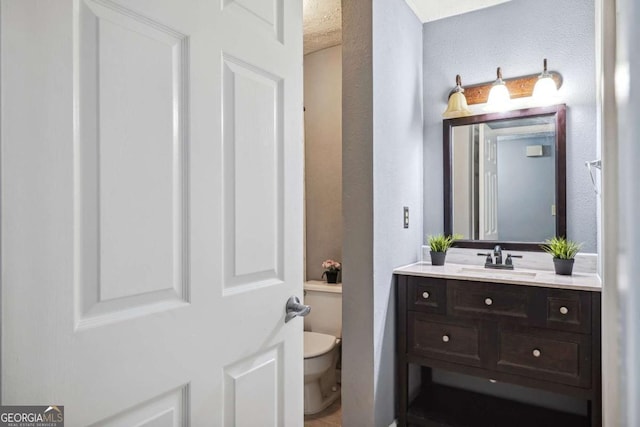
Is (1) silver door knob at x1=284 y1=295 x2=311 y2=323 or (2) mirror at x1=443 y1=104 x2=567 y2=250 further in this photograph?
(2) mirror at x1=443 y1=104 x2=567 y2=250

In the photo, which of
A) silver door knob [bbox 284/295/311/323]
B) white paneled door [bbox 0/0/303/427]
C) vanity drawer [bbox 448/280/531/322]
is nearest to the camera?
white paneled door [bbox 0/0/303/427]

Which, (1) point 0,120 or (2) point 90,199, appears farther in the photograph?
(2) point 90,199

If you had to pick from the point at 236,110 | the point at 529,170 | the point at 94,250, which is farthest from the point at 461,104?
the point at 94,250

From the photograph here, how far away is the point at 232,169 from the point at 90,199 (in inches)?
13.9

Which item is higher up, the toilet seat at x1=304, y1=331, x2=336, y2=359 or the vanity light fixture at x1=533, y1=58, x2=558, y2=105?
the vanity light fixture at x1=533, y1=58, x2=558, y2=105

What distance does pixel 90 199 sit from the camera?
0.69 metres

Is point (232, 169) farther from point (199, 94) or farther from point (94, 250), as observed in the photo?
point (94, 250)

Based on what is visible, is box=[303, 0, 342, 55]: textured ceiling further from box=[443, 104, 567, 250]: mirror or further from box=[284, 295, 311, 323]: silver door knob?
box=[284, 295, 311, 323]: silver door knob

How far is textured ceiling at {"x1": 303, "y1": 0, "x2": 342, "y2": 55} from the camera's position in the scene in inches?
96.7

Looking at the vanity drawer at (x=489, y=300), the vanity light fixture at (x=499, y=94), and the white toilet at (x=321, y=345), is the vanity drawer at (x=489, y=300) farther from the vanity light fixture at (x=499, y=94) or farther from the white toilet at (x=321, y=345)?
the vanity light fixture at (x=499, y=94)

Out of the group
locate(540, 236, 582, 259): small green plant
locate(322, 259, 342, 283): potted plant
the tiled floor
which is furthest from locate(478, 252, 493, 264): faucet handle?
the tiled floor

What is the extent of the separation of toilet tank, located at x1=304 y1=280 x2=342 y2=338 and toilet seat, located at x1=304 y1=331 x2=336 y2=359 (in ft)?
0.33

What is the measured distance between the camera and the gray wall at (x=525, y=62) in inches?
84.0

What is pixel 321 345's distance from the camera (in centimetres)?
243
